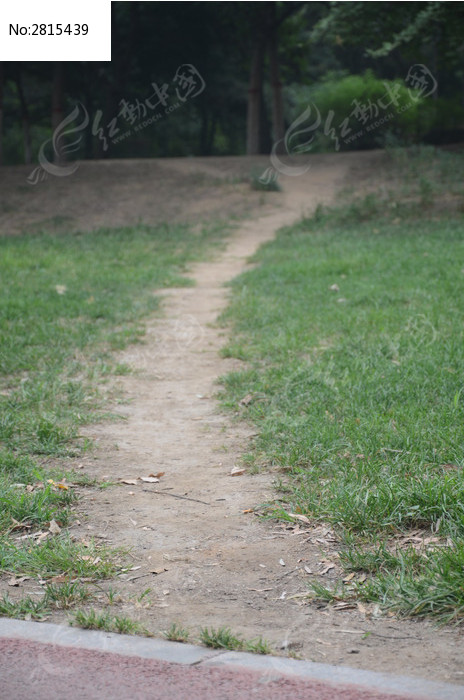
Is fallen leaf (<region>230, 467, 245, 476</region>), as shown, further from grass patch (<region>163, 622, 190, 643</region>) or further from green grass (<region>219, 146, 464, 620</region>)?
grass patch (<region>163, 622, 190, 643</region>)

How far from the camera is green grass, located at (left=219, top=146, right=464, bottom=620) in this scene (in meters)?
3.43

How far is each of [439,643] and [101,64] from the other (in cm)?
3061

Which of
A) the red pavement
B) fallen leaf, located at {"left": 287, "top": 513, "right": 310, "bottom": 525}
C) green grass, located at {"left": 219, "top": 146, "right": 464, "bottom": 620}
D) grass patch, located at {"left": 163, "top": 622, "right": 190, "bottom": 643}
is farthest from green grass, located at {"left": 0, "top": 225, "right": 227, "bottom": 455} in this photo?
the red pavement

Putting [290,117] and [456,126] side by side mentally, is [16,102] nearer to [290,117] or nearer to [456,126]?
[290,117]

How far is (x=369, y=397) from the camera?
524cm

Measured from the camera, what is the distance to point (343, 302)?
868 centimetres

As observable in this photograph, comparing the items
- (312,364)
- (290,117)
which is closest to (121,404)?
(312,364)

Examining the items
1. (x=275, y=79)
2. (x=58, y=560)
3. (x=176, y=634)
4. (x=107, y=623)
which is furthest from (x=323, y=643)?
(x=275, y=79)

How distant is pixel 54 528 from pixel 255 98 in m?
24.9

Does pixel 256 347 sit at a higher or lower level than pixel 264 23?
lower

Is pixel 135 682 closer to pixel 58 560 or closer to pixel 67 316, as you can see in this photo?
pixel 58 560

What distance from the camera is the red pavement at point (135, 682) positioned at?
2.36 meters

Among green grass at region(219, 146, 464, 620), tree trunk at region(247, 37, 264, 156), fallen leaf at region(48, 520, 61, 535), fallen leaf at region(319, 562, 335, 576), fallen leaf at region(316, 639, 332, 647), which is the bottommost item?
fallen leaf at region(48, 520, 61, 535)

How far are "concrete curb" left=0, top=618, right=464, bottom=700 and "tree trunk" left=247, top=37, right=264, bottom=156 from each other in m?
25.7
